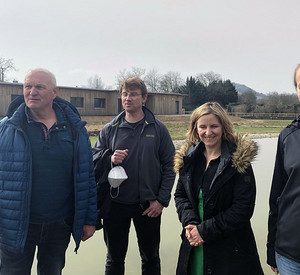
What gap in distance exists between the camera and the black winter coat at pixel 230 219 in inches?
80.0

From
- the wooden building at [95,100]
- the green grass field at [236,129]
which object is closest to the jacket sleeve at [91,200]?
the green grass field at [236,129]

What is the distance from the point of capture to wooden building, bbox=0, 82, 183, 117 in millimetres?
24188

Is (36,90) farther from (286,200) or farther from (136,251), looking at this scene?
(136,251)

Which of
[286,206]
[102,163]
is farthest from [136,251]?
[286,206]

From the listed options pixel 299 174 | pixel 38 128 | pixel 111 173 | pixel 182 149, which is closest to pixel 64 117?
pixel 38 128

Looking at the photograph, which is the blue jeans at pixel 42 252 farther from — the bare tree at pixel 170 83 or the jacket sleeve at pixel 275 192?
the bare tree at pixel 170 83

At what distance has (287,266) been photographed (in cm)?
173

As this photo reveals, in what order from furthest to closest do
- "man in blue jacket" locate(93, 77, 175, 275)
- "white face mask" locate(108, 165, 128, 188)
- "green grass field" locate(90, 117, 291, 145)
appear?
1. "green grass field" locate(90, 117, 291, 145)
2. "man in blue jacket" locate(93, 77, 175, 275)
3. "white face mask" locate(108, 165, 128, 188)

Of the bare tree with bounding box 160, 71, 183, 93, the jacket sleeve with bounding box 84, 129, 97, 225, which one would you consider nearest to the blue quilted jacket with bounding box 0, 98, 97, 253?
the jacket sleeve with bounding box 84, 129, 97, 225

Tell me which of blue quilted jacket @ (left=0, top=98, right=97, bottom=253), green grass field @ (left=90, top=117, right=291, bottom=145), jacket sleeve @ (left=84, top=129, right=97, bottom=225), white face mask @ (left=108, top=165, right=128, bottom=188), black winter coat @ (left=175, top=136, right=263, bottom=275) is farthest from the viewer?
green grass field @ (left=90, top=117, right=291, bottom=145)

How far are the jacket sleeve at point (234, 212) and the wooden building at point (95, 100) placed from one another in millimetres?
24770

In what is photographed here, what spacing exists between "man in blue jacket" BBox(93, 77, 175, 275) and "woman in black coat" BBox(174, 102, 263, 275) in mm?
482

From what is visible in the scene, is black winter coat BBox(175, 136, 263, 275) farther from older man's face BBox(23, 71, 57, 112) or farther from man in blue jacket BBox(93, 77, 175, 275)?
older man's face BBox(23, 71, 57, 112)

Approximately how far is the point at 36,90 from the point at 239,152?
158 cm
